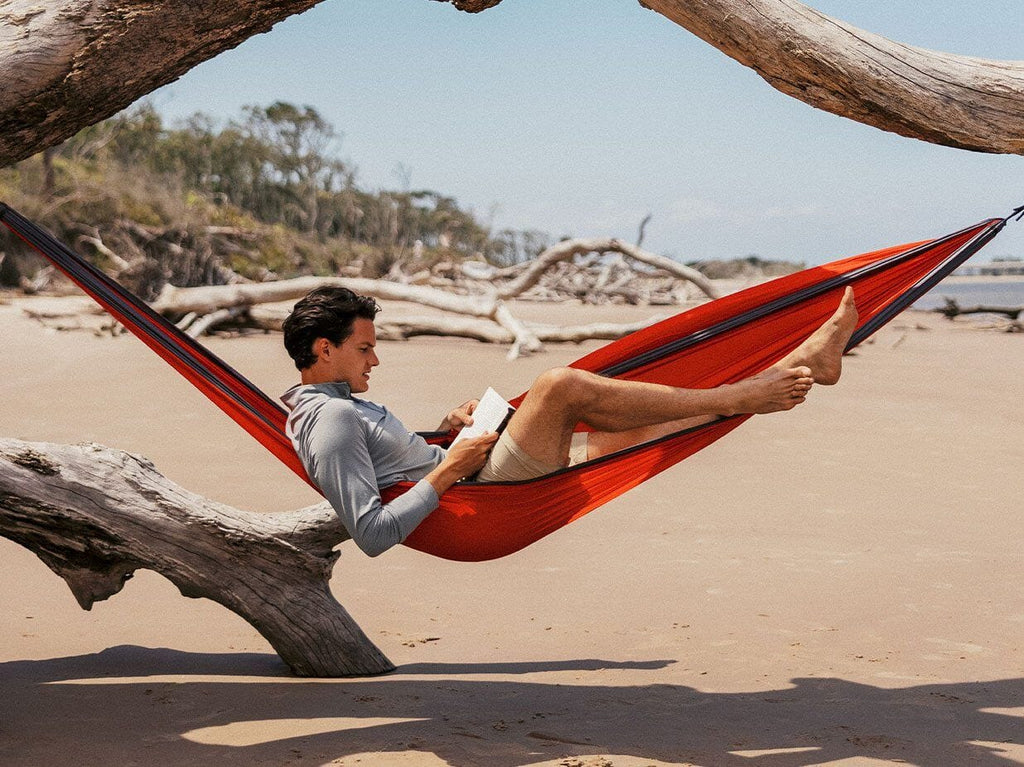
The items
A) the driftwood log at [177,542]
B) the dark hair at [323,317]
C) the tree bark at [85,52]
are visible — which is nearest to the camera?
the tree bark at [85,52]

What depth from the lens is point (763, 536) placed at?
176 inches

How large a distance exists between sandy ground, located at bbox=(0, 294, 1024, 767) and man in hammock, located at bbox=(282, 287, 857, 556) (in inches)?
23.0

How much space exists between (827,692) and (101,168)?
71.5 ft

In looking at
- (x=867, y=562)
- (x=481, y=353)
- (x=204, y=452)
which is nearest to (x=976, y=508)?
(x=867, y=562)

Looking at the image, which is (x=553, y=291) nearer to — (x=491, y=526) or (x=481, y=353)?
(x=481, y=353)

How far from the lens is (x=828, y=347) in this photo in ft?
8.83

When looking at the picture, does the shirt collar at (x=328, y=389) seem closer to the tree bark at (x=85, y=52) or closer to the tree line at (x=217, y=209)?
the tree bark at (x=85, y=52)

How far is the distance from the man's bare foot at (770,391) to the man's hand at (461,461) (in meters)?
0.57

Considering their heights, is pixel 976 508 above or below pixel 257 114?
below

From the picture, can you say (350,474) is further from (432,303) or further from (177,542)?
(432,303)

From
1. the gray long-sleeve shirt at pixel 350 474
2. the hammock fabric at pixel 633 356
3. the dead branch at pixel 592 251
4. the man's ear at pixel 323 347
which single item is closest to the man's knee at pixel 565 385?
the hammock fabric at pixel 633 356

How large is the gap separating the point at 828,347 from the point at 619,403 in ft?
1.89

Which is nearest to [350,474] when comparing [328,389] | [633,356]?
[328,389]

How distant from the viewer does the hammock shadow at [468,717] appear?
7.77 feet
